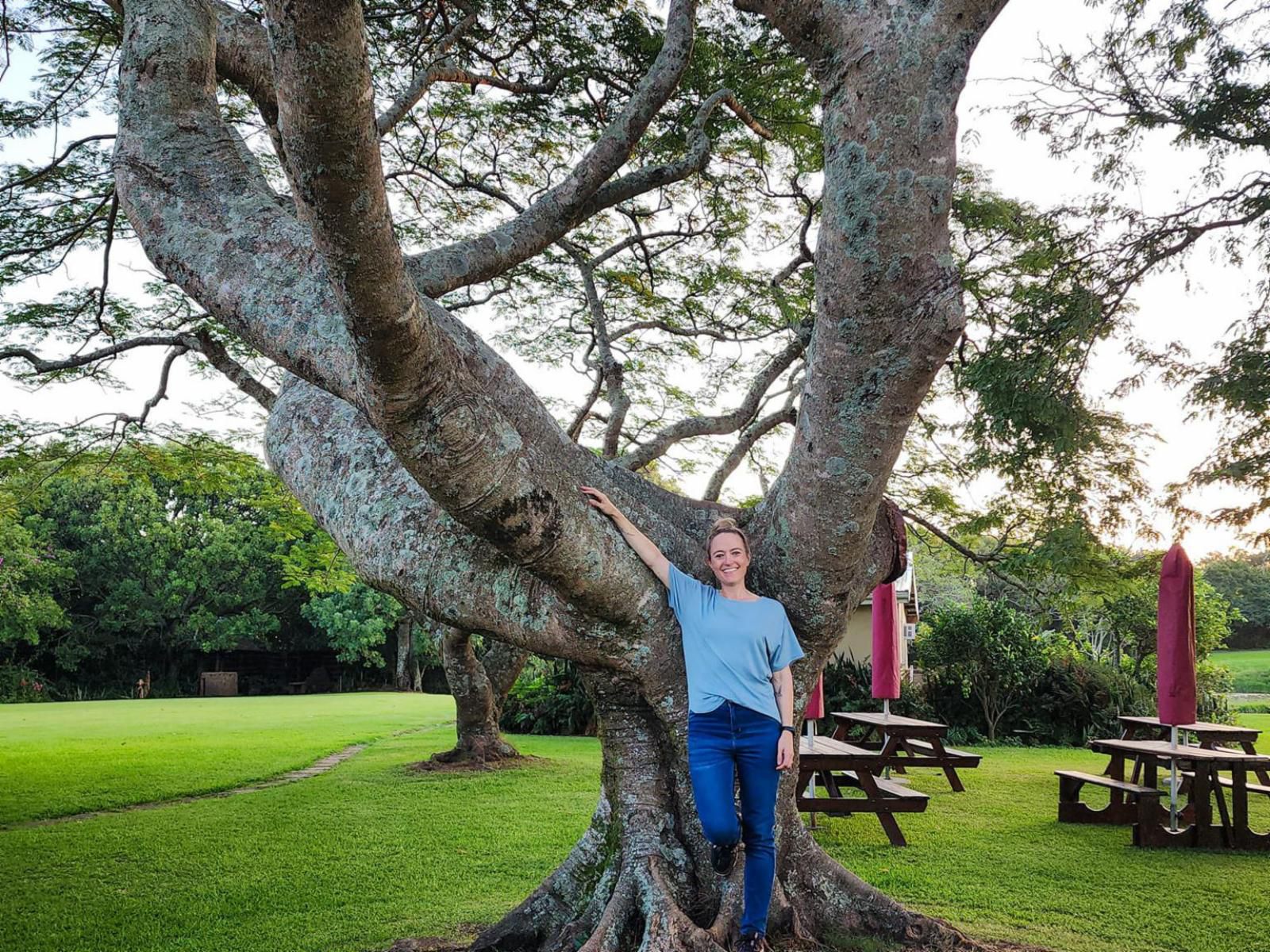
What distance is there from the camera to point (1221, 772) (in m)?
9.20

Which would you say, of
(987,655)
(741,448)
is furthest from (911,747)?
(987,655)

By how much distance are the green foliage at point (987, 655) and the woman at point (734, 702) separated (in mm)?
10593

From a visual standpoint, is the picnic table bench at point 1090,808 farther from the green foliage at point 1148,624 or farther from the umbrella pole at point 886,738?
the green foliage at point 1148,624

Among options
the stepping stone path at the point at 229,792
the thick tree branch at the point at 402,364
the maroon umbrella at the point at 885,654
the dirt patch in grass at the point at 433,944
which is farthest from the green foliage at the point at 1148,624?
the thick tree branch at the point at 402,364

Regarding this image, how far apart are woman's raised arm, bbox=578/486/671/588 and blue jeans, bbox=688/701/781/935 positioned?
1.81 feet

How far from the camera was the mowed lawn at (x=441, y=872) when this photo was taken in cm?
413

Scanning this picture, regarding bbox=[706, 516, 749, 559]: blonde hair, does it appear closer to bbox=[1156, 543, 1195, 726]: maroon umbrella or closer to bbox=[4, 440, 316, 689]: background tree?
bbox=[1156, 543, 1195, 726]: maroon umbrella

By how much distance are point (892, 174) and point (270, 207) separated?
2.29 m

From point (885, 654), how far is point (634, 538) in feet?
15.8

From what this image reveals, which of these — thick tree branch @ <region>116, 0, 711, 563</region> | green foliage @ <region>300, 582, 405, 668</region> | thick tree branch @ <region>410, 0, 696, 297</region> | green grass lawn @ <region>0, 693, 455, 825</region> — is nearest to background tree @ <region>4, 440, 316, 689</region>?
green foliage @ <region>300, 582, 405, 668</region>

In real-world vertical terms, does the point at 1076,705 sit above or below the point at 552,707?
above

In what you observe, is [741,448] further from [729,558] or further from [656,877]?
[656,877]

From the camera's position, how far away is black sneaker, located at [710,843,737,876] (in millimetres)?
3318

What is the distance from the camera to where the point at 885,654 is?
7.52m
